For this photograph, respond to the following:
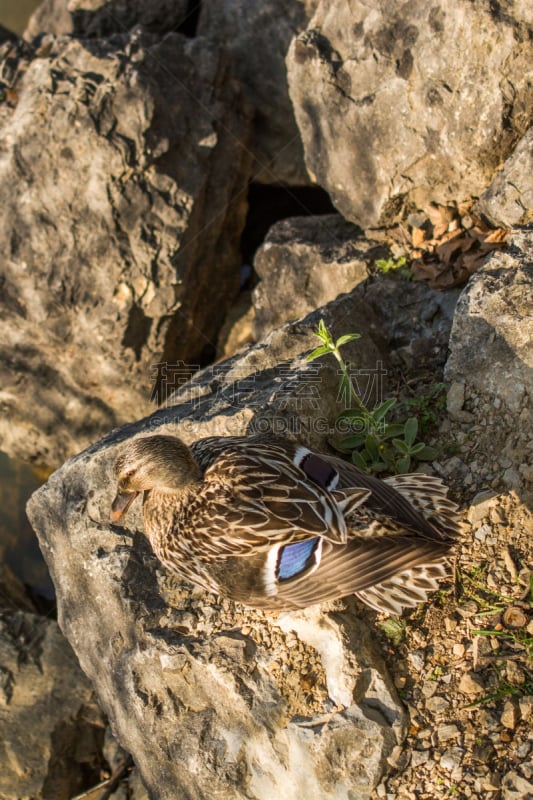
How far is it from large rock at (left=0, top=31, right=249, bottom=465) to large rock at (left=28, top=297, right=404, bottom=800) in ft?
5.54

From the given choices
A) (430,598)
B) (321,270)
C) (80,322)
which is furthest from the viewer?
(80,322)

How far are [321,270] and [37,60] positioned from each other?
3.13 m

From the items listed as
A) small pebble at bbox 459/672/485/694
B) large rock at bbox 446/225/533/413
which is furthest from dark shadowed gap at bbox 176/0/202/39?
small pebble at bbox 459/672/485/694

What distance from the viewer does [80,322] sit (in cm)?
603

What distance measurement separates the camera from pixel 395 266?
499 cm

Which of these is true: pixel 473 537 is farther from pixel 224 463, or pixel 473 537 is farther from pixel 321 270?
pixel 321 270

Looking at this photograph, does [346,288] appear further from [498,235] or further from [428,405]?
[428,405]

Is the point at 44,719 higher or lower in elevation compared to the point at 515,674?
lower

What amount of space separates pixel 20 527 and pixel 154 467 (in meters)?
4.29

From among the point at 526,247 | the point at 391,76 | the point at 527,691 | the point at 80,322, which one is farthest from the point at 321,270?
the point at 527,691

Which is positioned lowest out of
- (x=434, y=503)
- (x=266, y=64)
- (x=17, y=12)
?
(x=434, y=503)

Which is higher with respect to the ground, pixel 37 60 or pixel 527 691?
pixel 37 60

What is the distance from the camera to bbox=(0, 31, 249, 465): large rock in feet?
18.9

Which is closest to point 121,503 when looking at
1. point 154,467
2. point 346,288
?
point 154,467
